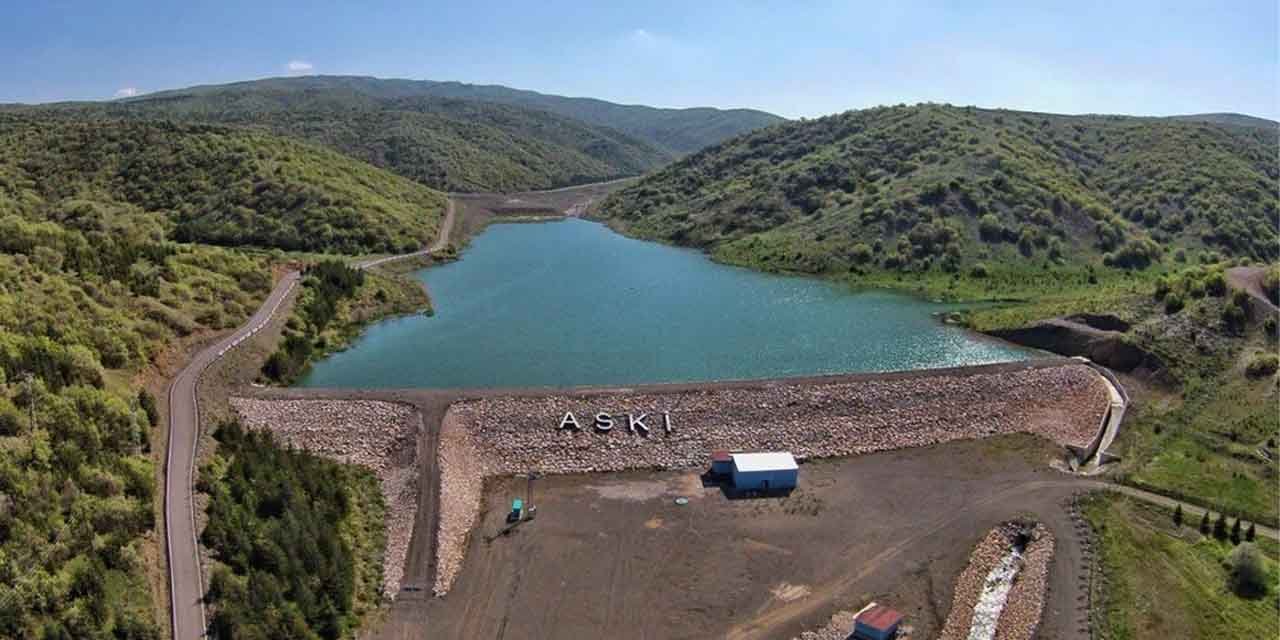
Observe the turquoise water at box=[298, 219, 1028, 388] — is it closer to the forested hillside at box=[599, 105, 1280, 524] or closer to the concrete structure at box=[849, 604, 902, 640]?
the forested hillside at box=[599, 105, 1280, 524]

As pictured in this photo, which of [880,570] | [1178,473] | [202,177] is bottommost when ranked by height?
[880,570]

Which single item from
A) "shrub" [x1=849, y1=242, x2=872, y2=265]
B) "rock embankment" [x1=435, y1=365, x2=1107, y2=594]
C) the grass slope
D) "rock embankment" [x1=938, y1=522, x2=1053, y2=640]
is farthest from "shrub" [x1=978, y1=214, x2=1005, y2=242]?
"rock embankment" [x1=938, y1=522, x2=1053, y2=640]

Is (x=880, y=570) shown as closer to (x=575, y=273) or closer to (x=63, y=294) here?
(x=63, y=294)

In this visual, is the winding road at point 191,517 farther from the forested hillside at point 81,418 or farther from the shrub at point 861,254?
the shrub at point 861,254

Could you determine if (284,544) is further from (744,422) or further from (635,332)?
(635,332)

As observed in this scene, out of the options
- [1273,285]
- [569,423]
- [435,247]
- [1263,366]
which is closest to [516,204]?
[435,247]

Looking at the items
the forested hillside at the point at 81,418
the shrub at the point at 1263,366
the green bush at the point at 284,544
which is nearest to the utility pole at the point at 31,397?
the forested hillside at the point at 81,418

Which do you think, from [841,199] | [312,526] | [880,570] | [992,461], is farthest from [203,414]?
[841,199]
